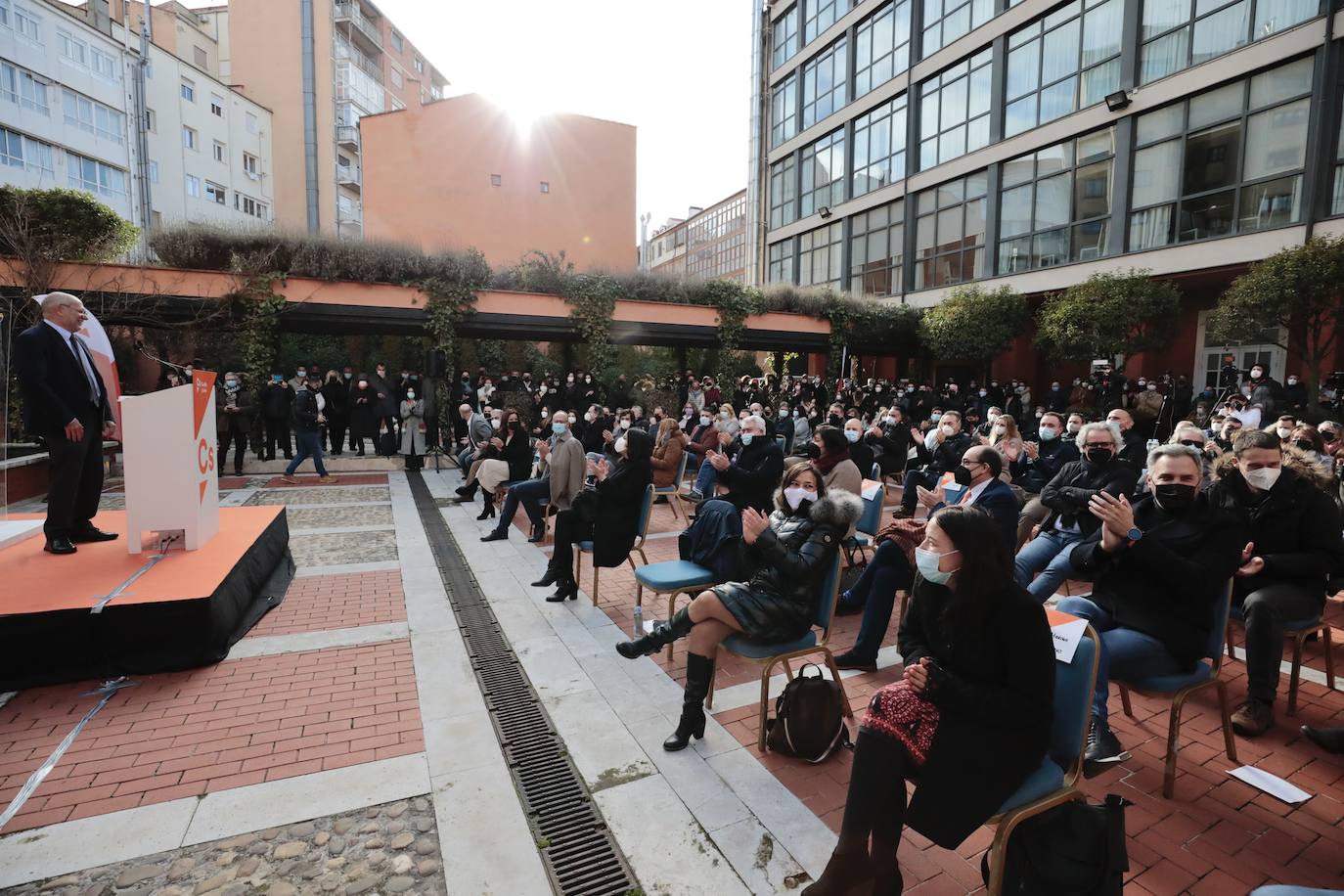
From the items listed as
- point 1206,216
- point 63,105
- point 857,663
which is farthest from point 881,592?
point 63,105

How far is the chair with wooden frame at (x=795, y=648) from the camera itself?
3297 mm

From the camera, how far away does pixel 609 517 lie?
5398 mm

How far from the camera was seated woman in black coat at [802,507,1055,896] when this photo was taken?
218 cm

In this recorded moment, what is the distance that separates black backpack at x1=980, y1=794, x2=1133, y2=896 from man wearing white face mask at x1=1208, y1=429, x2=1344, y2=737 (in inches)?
87.2

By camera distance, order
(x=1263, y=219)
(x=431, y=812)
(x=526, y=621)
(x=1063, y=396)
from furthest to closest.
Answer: (x=1063, y=396)
(x=1263, y=219)
(x=526, y=621)
(x=431, y=812)

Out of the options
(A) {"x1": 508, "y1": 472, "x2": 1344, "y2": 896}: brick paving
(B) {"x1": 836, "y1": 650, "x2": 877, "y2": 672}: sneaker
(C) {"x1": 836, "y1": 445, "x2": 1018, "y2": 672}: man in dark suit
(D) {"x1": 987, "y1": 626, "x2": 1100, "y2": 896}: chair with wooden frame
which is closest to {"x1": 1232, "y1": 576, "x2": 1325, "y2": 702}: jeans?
(A) {"x1": 508, "y1": 472, "x2": 1344, "y2": 896}: brick paving

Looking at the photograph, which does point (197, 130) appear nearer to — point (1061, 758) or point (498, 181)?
point (498, 181)

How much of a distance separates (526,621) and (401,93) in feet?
158

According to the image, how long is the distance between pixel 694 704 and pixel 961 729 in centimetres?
144

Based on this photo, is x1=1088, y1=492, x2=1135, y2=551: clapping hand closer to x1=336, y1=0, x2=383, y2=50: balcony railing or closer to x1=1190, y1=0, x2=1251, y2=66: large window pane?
x1=1190, y1=0, x2=1251, y2=66: large window pane

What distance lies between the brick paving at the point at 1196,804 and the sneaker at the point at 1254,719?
49mm

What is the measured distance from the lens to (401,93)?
4278cm

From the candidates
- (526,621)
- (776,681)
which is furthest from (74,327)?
(776,681)

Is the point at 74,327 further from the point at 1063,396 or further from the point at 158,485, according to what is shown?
the point at 1063,396
